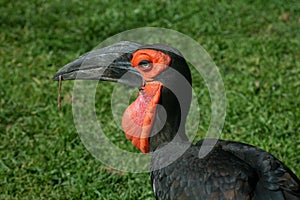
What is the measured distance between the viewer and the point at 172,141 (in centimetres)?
414

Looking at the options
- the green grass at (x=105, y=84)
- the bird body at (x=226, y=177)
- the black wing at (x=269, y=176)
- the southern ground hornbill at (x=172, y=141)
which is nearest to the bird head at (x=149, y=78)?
the southern ground hornbill at (x=172, y=141)

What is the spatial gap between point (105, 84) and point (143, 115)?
88.6 inches

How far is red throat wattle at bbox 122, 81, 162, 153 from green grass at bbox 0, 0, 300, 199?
0.99 m

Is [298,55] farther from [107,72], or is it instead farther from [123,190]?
[107,72]

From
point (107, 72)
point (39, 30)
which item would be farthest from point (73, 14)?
point (107, 72)

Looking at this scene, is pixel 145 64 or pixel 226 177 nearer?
pixel 226 177

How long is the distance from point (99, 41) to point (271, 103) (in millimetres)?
2014

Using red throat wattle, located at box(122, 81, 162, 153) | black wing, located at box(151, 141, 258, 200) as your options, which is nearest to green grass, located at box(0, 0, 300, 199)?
red throat wattle, located at box(122, 81, 162, 153)

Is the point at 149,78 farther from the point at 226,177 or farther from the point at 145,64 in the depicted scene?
the point at 226,177

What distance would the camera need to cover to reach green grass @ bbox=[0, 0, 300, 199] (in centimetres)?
525

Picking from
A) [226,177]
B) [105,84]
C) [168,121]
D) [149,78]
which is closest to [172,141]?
[168,121]

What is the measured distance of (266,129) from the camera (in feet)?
18.6

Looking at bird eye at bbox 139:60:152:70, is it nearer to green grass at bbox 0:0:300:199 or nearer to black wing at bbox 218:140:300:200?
black wing at bbox 218:140:300:200

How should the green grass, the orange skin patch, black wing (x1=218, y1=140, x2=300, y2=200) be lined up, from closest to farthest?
1. black wing (x1=218, y1=140, x2=300, y2=200)
2. the orange skin patch
3. the green grass
